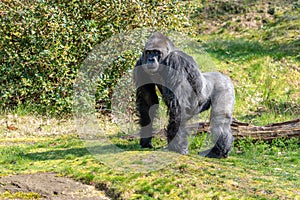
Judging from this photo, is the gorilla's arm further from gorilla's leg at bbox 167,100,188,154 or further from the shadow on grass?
gorilla's leg at bbox 167,100,188,154

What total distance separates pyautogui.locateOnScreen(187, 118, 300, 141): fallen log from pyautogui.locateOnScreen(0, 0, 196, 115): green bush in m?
2.58

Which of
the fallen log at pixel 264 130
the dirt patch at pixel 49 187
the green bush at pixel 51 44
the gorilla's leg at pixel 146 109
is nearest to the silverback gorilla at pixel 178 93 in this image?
the gorilla's leg at pixel 146 109

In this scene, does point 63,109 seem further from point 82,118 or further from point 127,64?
point 127,64

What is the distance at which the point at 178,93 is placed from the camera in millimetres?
5211

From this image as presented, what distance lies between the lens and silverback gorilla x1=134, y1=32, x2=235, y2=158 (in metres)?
5.17

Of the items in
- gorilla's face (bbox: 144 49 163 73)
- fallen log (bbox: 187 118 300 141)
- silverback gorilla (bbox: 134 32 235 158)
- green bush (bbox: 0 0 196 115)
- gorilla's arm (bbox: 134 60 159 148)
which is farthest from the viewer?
green bush (bbox: 0 0 196 115)

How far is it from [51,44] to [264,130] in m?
3.92

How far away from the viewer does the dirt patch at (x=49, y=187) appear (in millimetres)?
4285

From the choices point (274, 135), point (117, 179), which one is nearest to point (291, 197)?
point (117, 179)

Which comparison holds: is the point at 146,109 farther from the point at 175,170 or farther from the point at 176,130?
the point at 175,170

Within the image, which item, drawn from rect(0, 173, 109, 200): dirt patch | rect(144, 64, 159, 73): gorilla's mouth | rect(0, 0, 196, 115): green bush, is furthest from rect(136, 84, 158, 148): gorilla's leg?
rect(0, 0, 196, 115): green bush

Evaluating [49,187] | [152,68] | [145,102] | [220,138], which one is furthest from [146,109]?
[49,187]

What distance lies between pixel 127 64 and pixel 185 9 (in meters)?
1.92

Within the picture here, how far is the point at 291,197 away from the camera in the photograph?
166 inches
